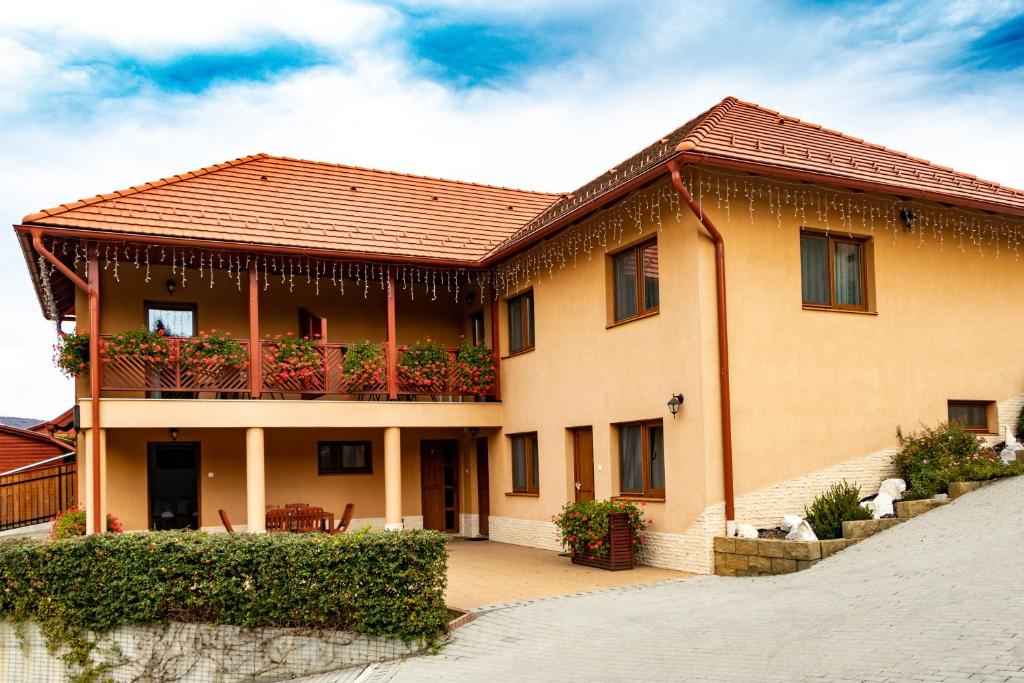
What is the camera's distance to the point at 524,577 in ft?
40.6

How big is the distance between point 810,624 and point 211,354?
10.9 metres

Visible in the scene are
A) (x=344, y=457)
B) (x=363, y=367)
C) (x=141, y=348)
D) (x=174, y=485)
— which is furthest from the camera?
(x=344, y=457)

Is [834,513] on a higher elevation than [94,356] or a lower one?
lower

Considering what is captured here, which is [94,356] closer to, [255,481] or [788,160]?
[255,481]

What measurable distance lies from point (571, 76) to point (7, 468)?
2539cm

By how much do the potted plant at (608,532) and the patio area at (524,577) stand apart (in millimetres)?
190

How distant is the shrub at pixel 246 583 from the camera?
8766 millimetres

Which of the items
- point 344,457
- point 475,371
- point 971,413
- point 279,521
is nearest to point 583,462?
point 475,371

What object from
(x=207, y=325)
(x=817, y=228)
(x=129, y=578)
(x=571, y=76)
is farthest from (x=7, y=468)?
(x=817, y=228)

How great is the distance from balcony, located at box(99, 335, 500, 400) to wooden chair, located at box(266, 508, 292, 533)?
2.23m

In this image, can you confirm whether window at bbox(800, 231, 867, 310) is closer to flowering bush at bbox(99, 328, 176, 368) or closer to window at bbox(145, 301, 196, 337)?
flowering bush at bbox(99, 328, 176, 368)

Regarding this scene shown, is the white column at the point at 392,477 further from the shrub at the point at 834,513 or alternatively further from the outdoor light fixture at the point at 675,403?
the shrub at the point at 834,513

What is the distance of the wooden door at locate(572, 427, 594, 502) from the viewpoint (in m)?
15.0

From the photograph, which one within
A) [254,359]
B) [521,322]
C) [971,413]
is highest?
[521,322]
